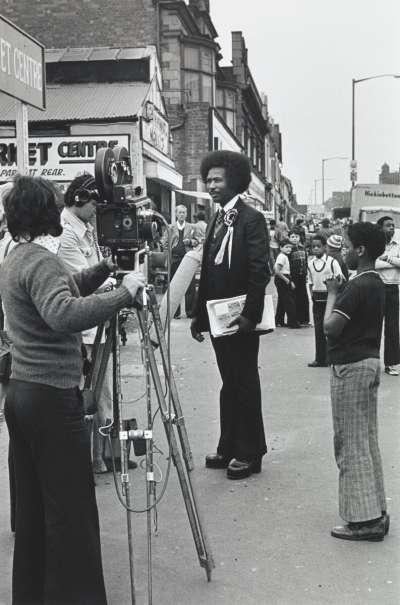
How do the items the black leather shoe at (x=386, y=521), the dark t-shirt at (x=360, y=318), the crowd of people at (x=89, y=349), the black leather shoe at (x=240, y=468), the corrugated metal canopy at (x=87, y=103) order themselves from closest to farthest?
the crowd of people at (x=89, y=349) < the dark t-shirt at (x=360, y=318) < the black leather shoe at (x=386, y=521) < the black leather shoe at (x=240, y=468) < the corrugated metal canopy at (x=87, y=103)

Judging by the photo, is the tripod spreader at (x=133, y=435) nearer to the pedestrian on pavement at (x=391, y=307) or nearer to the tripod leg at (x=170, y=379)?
the tripod leg at (x=170, y=379)

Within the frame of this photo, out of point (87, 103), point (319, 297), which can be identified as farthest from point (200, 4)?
point (319, 297)

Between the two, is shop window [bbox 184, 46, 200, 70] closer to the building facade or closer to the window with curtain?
the window with curtain

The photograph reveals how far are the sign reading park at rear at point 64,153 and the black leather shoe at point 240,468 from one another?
1283 centimetres

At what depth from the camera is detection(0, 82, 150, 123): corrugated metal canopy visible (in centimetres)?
1791

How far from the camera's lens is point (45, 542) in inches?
132

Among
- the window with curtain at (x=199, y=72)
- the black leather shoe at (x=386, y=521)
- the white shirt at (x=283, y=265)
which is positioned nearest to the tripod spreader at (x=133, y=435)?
the black leather shoe at (x=386, y=521)

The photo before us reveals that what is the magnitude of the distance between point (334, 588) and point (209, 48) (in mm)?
26945

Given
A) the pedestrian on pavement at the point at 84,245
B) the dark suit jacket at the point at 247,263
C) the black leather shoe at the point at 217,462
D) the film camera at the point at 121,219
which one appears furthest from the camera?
the black leather shoe at the point at 217,462

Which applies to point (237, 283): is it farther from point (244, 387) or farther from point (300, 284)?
point (300, 284)

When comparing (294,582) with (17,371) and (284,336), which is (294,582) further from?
(284,336)

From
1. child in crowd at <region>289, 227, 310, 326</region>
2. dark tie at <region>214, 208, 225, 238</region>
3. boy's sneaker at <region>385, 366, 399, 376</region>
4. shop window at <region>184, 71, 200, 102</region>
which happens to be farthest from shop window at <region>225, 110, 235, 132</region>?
dark tie at <region>214, 208, 225, 238</region>

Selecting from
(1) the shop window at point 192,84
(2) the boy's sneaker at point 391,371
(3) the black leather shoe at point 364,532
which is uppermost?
(1) the shop window at point 192,84

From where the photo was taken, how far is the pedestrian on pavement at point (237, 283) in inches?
208
